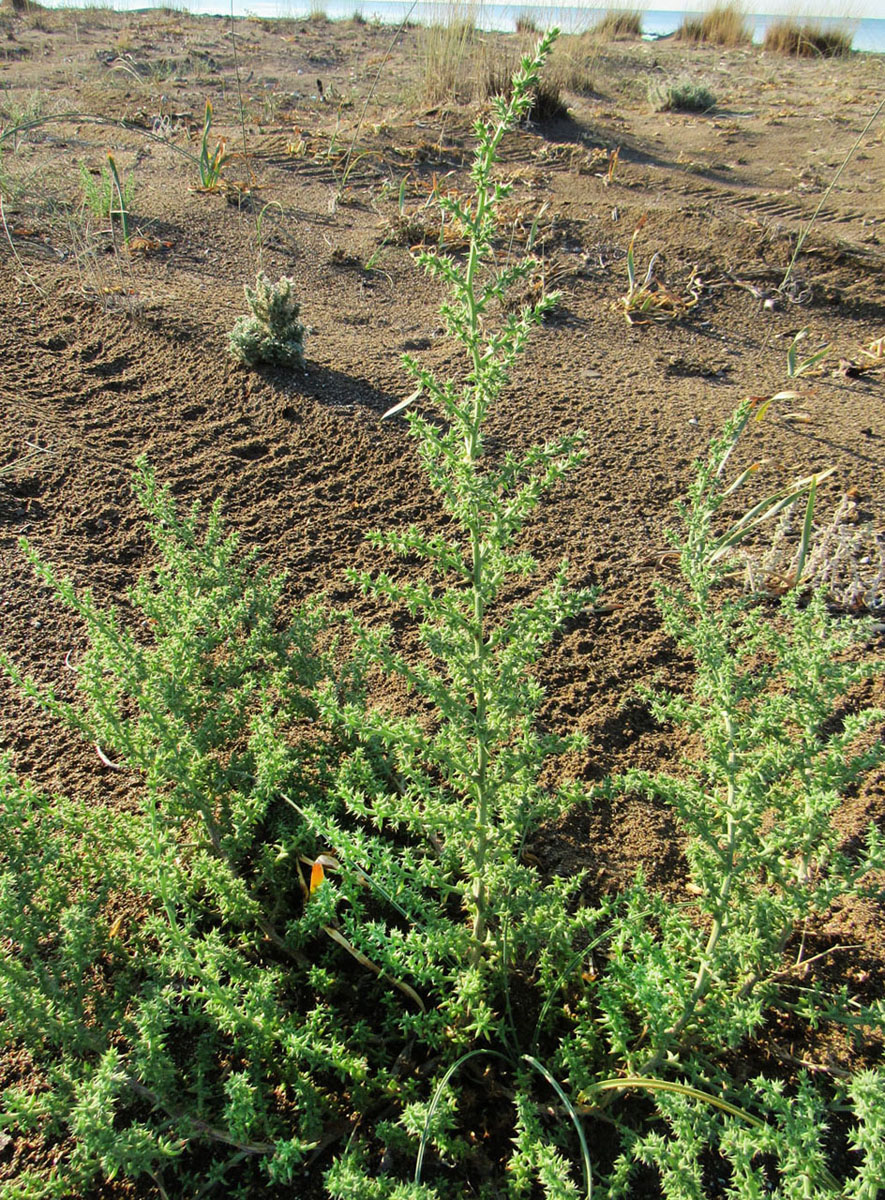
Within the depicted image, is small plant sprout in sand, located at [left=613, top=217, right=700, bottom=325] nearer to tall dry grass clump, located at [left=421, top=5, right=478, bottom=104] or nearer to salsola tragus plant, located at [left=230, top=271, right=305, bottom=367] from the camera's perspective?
salsola tragus plant, located at [left=230, top=271, right=305, bottom=367]

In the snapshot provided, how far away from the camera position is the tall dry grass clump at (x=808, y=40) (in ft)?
47.8

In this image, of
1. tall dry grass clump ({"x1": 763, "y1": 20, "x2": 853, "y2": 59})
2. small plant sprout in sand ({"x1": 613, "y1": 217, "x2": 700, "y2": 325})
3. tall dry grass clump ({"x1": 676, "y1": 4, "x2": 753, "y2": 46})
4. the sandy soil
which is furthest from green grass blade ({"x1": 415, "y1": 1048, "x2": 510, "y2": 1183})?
tall dry grass clump ({"x1": 676, "y1": 4, "x2": 753, "y2": 46})

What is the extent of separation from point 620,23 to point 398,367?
18.5 m

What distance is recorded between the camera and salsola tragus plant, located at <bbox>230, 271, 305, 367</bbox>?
12.9ft

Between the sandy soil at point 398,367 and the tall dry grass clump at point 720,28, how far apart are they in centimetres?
1060

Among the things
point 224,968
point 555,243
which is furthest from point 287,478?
point 555,243

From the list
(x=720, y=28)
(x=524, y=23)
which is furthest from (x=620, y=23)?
(x=524, y=23)

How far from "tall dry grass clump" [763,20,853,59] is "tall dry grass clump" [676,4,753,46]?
1187mm

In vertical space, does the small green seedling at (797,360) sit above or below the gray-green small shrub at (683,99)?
below

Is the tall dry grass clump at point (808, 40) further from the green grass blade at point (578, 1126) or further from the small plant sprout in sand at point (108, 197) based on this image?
the green grass blade at point (578, 1126)

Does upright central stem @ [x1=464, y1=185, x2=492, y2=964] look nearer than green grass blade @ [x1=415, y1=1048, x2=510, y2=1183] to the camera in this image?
No

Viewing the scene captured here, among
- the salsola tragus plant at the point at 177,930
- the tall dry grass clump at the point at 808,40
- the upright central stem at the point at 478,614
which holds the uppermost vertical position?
the tall dry grass clump at the point at 808,40

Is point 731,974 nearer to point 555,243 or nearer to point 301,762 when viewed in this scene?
point 301,762

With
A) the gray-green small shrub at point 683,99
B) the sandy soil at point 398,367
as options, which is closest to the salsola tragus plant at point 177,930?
the sandy soil at point 398,367
